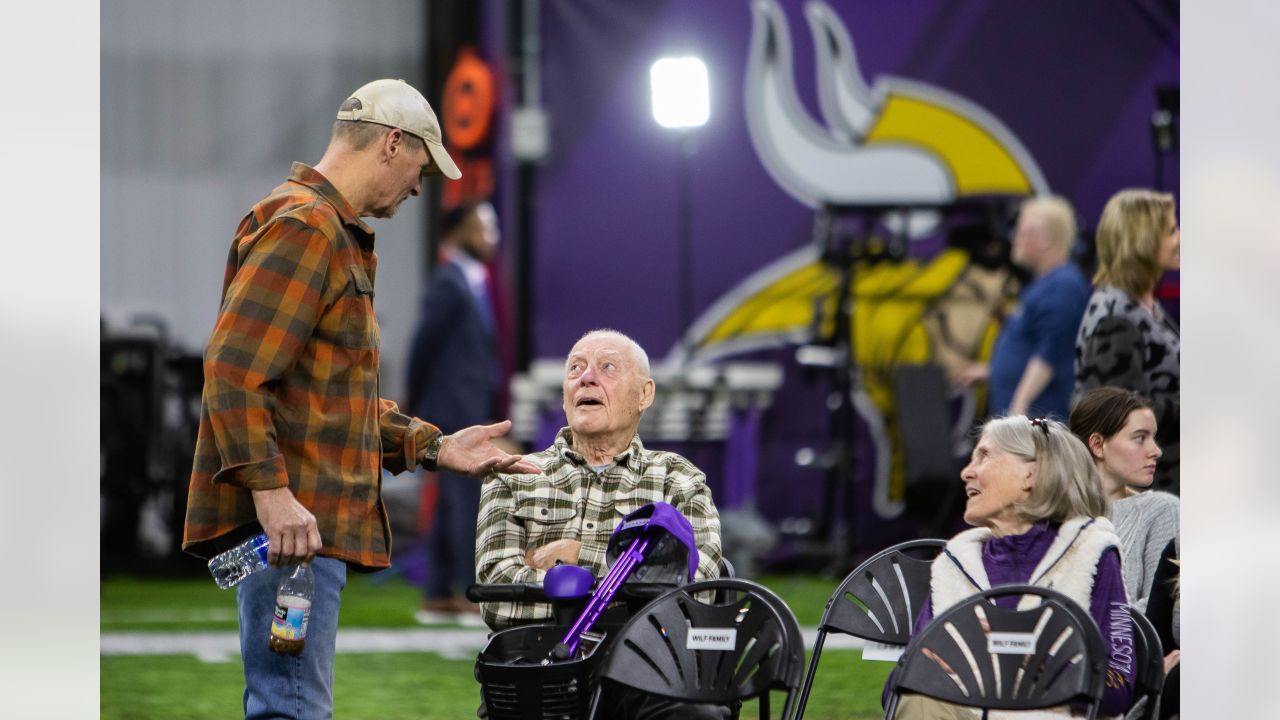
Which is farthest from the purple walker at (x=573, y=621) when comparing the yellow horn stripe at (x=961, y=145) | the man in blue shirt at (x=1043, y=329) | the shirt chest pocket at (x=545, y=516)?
the yellow horn stripe at (x=961, y=145)

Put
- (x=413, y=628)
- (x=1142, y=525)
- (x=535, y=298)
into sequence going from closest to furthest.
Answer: (x=1142, y=525) < (x=413, y=628) < (x=535, y=298)

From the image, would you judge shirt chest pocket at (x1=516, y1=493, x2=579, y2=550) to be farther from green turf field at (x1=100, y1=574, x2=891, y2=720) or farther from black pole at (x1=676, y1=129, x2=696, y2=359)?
black pole at (x1=676, y1=129, x2=696, y2=359)

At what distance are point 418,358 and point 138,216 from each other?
13.1ft

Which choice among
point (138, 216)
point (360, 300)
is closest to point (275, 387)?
point (360, 300)

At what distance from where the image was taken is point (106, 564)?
10.1 metres

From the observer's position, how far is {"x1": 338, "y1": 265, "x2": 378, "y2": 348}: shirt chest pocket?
298cm

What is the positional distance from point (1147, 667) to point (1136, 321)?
1.44 metres

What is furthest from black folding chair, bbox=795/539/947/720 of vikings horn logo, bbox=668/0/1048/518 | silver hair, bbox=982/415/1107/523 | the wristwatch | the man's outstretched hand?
vikings horn logo, bbox=668/0/1048/518

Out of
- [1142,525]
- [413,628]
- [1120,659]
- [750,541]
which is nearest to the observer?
[1120,659]

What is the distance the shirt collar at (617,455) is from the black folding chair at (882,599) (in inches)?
21.0

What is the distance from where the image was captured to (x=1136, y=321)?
14.8ft

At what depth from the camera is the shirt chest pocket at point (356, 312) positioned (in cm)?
298
